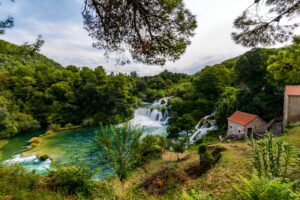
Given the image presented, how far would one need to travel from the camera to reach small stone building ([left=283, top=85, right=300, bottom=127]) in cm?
1579

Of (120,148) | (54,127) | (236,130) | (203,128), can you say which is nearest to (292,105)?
(236,130)

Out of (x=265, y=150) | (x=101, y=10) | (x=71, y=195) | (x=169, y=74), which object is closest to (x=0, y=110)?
(x=71, y=195)

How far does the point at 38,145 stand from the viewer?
2152 centimetres

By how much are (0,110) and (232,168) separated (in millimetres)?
25955

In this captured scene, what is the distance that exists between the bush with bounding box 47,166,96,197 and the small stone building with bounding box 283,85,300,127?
1589 centimetres

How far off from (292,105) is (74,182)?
16.7 meters

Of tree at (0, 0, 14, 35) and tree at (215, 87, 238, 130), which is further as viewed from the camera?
tree at (215, 87, 238, 130)

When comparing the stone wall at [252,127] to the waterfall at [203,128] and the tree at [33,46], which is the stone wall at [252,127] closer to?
the waterfall at [203,128]

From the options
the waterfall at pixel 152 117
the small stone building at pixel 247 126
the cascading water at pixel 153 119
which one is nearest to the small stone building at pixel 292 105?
the small stone building at pixel 247 126

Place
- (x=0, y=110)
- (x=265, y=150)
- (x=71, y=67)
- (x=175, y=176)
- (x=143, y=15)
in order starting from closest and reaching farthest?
1. (x=143, y=15)
2. (x=265, y=150)
3. (x=175, y=176)
4. (x=0, y=110)
5. (x=71, y=67)

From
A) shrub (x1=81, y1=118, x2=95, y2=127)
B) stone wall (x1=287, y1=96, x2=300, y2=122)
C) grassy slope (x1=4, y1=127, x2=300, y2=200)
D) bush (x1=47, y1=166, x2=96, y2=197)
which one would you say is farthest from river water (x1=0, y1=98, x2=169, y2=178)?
stone wall (x1=287, y1=96, x2=300, y2=122)

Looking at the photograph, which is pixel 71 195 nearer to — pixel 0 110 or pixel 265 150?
pixel 265 150

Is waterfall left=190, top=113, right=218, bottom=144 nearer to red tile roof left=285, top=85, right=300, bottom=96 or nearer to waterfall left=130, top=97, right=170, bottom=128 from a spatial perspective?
waterfall left=130, top=97, right=170, bottom=128

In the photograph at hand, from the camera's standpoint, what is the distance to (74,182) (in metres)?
6.50
